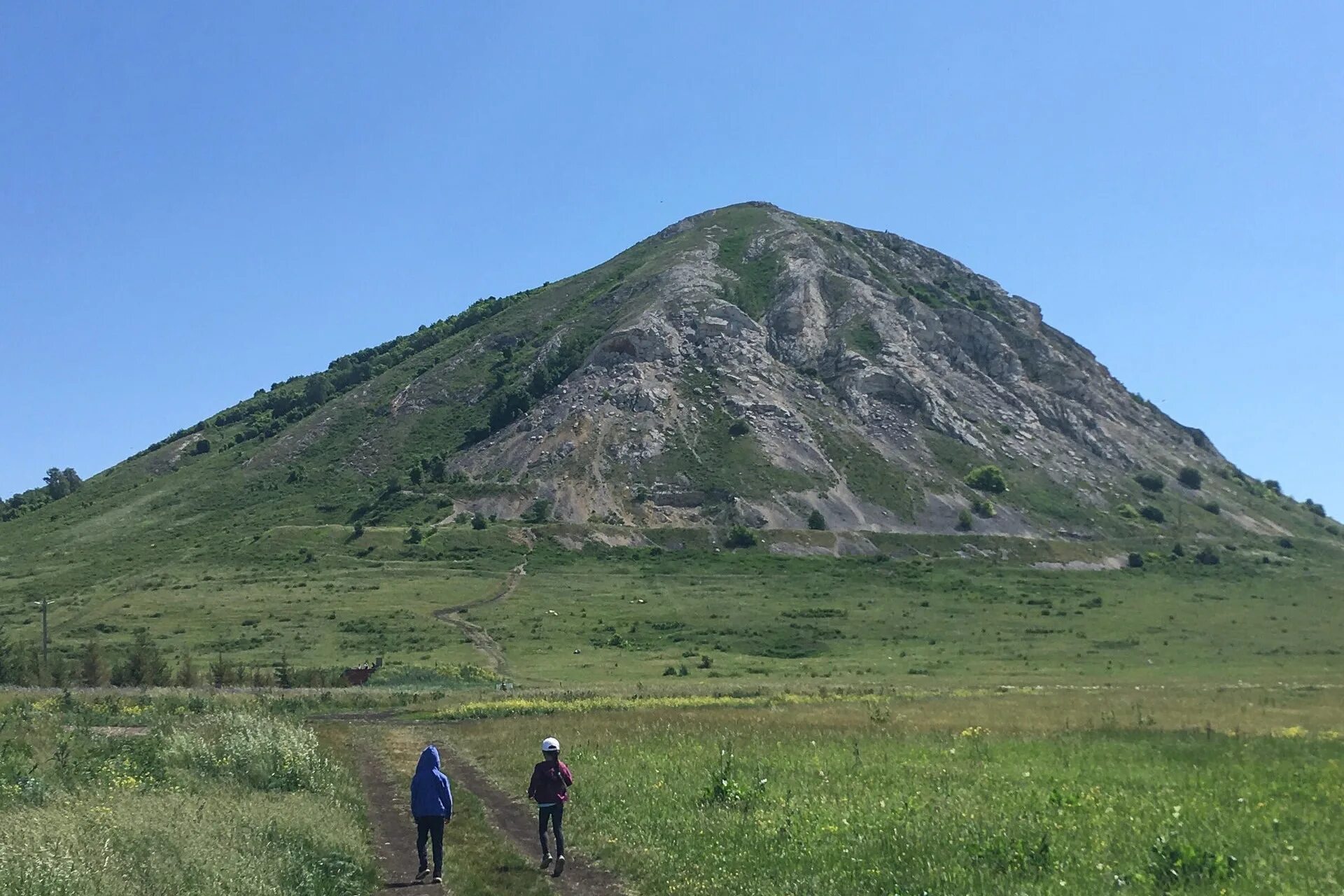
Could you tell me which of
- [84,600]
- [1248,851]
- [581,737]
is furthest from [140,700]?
[84,600]

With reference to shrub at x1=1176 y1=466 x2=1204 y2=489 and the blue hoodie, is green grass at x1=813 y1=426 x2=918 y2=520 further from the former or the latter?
the blue hoodie

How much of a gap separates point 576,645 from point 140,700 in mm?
36671

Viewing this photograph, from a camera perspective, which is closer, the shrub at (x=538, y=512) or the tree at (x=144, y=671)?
the tree at (x=144, y=671)

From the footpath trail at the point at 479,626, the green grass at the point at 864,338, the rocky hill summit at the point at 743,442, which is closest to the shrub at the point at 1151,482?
the rocky hill summit at the point at 743,442

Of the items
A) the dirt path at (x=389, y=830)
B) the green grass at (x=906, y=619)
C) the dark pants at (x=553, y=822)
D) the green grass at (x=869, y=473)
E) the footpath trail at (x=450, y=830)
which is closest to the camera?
the footpath trail at (x=450, y=830)

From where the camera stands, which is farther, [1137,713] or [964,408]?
[964,408]

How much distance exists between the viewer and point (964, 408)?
557 ft

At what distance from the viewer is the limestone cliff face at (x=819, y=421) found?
452ft

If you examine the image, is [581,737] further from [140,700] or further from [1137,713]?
[140,700]

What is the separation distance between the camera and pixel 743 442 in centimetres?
14950

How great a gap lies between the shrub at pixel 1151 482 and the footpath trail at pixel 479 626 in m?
105

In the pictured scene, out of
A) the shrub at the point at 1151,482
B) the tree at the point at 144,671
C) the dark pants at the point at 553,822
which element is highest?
the shrub at the point at 1151,482

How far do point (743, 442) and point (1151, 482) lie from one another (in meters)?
69.8

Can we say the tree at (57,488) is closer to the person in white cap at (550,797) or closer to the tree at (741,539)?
the tree at (741,539)
